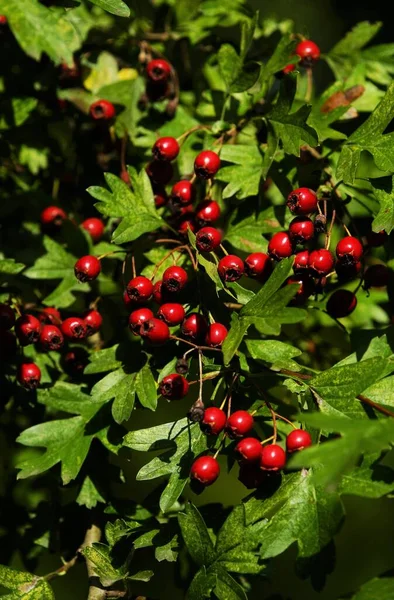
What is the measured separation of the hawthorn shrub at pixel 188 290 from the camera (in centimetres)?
123

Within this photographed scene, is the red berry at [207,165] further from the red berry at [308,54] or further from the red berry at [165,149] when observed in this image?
the red berry at [308,54]

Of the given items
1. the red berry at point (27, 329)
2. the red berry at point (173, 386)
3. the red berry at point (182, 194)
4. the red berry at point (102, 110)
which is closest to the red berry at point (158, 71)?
the red berry at point (102, 110)

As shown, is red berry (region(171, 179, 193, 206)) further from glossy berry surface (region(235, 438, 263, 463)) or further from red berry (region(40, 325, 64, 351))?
glossy berry surface (region(235, 438, 263, 463))

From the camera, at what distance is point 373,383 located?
48.6 inches

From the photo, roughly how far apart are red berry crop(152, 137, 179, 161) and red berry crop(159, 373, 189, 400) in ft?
1.68

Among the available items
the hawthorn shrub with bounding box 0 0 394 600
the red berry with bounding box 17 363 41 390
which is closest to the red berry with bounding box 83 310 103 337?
the hawthorn shrub with bounding box 0 0 394 600

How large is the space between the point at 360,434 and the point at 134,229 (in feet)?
2.22

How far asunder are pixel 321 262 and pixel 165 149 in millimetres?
437

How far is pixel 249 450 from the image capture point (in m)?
1.20

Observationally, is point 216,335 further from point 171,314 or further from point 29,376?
point 29,376

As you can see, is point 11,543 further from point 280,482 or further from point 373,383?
point 373,383

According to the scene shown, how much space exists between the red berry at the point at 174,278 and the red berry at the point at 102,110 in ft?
1.95

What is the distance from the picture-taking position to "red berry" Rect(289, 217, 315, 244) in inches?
52.1

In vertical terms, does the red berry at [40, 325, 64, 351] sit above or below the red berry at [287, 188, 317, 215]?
below
